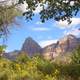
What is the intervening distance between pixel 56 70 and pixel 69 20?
2997 mm

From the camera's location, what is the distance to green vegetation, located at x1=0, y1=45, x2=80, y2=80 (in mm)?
21922

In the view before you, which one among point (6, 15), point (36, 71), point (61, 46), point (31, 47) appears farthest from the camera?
point (31, 47)

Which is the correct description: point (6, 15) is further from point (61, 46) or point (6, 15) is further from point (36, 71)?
point (61, 46)

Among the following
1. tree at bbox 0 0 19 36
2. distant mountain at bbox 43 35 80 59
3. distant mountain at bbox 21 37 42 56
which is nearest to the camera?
tree at bbox 0 0 19 36

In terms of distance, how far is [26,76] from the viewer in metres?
21.8

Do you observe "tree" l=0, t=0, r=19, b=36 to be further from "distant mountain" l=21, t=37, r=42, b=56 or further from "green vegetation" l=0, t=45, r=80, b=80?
"distant mountain" l=21, t=37, r=42, b=56

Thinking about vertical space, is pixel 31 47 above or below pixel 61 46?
above

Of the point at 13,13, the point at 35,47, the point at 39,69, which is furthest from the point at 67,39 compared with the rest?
the point at 39,69

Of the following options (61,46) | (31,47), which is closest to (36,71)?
(61,46)

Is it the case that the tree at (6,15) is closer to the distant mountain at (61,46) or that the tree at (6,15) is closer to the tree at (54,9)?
the tree at (54,9)

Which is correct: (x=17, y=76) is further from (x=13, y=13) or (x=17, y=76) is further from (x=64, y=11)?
(x=13, y=13)

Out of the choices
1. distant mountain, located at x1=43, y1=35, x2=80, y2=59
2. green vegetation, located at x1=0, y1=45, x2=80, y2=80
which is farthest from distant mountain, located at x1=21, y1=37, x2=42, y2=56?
green vegetation, located at x1=0, y1=45, x2=80, y2=80

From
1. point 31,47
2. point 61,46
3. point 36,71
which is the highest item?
point 31,47

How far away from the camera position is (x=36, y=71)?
23.7 m
